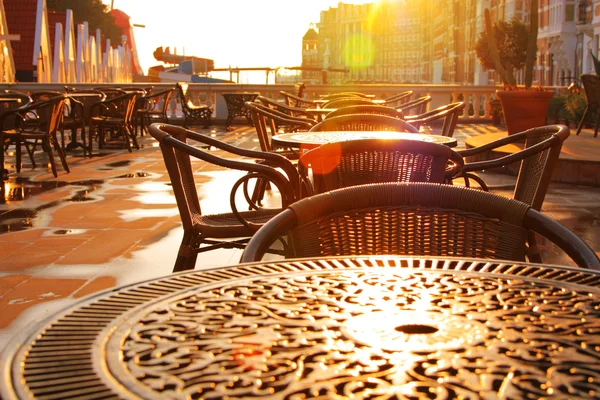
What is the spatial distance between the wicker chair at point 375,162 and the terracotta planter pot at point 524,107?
25.2 ft

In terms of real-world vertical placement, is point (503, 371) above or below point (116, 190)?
above

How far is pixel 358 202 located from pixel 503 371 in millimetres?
1122

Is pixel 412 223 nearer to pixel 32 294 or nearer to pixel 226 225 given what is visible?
pixel 226 225

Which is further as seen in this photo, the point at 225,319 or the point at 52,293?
the point at 52,293

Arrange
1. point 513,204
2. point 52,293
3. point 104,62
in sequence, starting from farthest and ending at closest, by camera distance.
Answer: point 104,62
point 52,293
point 513,204

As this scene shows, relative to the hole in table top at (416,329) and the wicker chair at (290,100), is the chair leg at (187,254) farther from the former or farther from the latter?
the wicker chair at (290,100)

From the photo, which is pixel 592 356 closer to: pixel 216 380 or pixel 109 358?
pixel 216 380

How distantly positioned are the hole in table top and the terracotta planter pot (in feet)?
31.1

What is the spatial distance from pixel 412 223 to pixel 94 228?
13.2 ft

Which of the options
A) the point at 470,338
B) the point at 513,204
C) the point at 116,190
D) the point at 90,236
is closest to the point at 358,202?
the point at 513,204

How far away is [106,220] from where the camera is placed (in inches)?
244

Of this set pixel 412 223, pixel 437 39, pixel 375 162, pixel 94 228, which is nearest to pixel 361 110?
pixel 94 228

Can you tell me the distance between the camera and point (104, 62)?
5625cm

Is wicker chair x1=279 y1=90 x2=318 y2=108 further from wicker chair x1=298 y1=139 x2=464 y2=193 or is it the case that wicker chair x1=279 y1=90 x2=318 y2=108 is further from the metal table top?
wicker chair x1=298 y1=139 x2=464 y2=193
